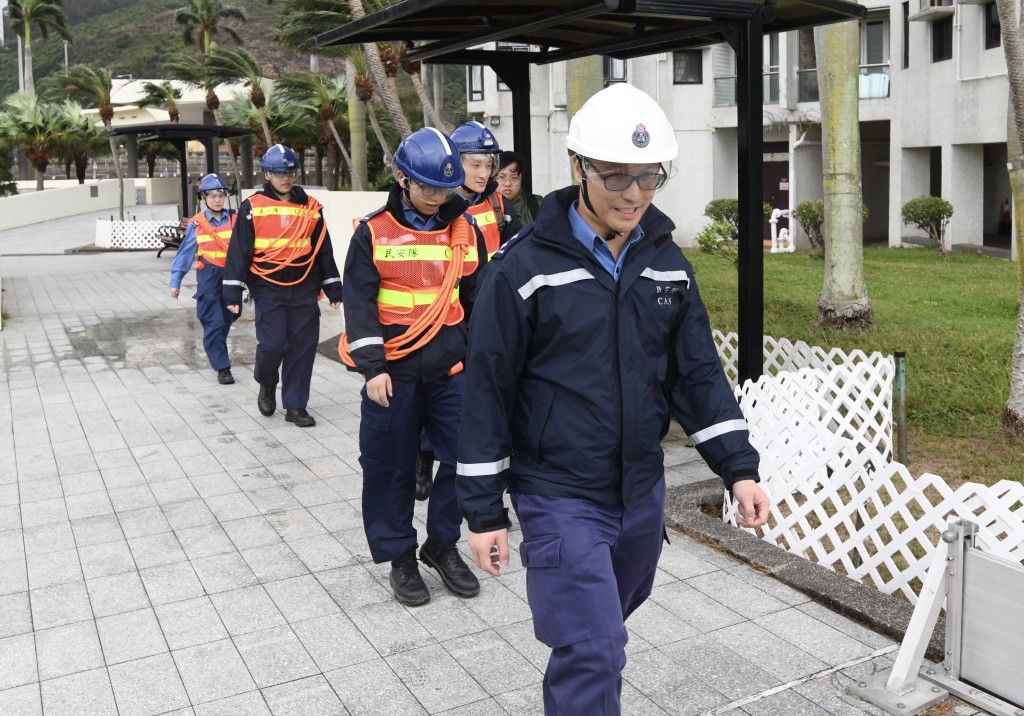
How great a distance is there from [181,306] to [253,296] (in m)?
8.36

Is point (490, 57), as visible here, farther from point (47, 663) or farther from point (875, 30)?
point (875, 30)

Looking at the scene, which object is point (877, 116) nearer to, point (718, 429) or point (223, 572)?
point (223, 572)

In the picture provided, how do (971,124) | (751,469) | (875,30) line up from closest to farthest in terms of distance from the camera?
(751,469) → (971,124) → (875,30)

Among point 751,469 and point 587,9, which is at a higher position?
point 587,9

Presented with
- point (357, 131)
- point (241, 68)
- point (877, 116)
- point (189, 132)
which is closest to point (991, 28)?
point (877, 116)

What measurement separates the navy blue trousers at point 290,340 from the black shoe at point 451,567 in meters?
3.44

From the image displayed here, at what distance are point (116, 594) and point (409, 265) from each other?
193 cm

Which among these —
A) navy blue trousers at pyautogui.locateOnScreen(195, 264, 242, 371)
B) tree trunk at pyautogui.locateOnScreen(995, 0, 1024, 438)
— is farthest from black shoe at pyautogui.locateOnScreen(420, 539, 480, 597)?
navy blue trousers at pyautogui.locateOnScreen(195, 264, 242, 371)

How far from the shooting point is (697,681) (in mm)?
4000

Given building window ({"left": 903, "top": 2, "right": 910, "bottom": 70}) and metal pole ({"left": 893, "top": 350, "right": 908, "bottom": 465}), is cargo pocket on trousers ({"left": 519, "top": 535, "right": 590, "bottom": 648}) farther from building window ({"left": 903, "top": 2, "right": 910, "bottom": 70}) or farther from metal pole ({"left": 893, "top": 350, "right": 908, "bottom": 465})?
building window ({"left": 903, "top": 2, "right": 910, "bottom": 70})

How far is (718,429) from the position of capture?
3.20 meters

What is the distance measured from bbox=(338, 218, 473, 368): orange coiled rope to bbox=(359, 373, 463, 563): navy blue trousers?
15cm

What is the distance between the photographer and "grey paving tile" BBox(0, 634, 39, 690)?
4.14 meters

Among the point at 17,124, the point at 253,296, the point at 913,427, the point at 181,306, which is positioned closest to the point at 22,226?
the point at 17,124
